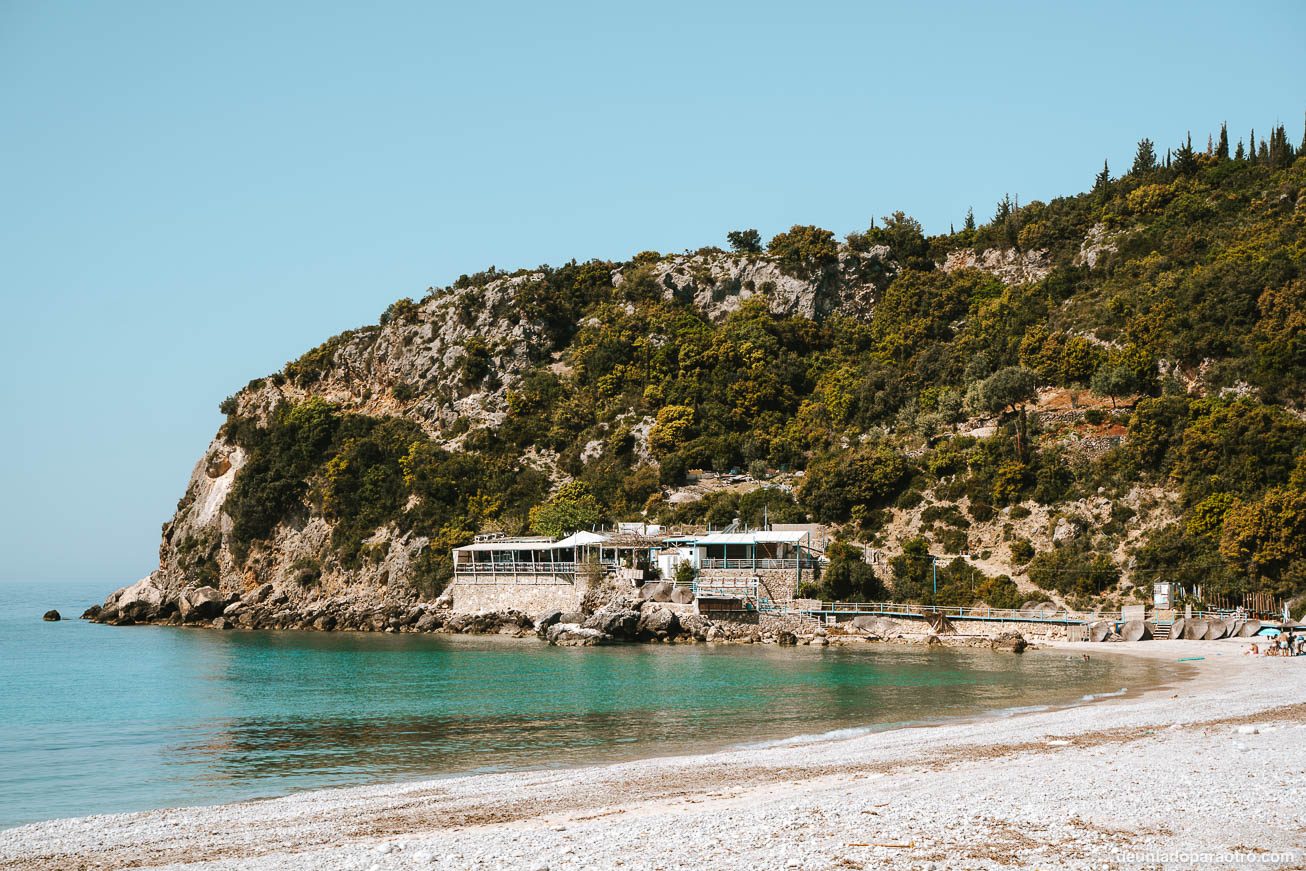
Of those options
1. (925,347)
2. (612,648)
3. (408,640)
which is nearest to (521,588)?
(408,640)

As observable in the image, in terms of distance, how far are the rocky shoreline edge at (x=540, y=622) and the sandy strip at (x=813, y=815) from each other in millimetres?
30698

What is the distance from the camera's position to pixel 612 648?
54.0 metres

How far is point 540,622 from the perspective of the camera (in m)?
60.3

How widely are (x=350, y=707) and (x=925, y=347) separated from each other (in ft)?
206

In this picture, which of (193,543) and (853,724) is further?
(193,543)

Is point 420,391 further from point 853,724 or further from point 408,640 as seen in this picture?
point 853,724

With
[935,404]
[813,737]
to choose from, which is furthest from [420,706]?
[935,404]

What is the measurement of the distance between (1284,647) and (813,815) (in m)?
33.3

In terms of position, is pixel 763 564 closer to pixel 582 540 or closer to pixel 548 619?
pixel 582 540

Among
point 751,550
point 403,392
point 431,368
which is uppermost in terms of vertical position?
point 431,368

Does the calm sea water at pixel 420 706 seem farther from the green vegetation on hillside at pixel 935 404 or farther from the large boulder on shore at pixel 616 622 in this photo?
the green vegetation on hillside at pixel 935 404

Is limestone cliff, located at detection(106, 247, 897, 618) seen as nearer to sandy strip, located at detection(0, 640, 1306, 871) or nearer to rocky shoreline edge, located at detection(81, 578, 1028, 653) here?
rocky shoreline edge, located at detection(81, 578, 1028, 653)

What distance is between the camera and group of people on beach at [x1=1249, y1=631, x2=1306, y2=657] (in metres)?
39.7

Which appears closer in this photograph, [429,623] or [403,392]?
[429,623]
